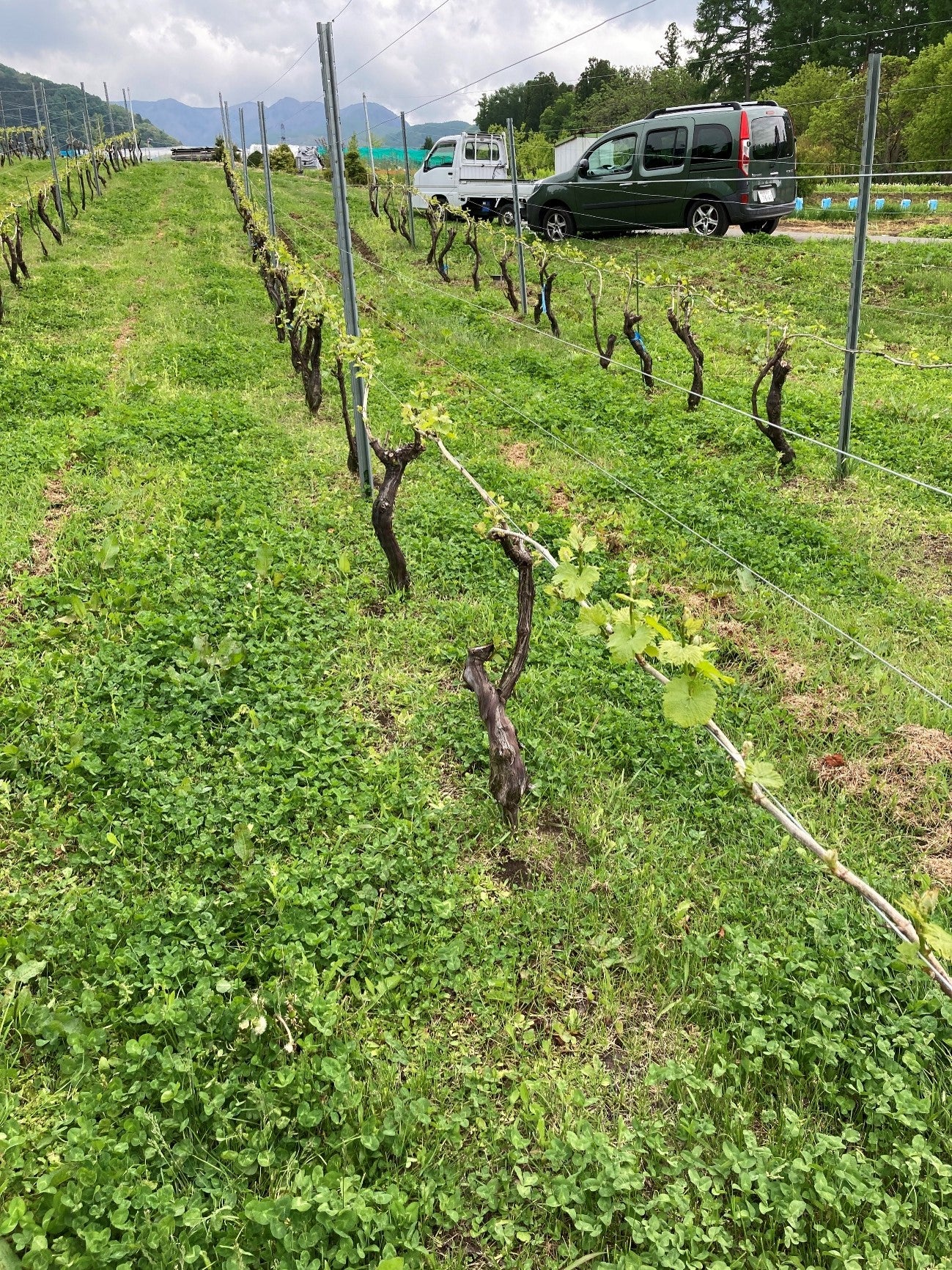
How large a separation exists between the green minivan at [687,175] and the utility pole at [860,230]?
24.7 feet

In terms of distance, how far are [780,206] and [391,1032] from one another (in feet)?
55.7

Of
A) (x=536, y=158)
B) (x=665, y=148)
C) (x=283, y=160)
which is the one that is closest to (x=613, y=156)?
(x=665, y=148)

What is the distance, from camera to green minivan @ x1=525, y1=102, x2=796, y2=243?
14.6 meters

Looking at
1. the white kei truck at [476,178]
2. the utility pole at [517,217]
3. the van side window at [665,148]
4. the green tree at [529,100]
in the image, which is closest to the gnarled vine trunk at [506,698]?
the utility pole at [517,217]

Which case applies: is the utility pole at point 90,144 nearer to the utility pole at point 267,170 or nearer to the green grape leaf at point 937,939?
the utility pole at point 267,170

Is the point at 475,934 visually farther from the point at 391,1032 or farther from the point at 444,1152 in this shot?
the point at 444,1152

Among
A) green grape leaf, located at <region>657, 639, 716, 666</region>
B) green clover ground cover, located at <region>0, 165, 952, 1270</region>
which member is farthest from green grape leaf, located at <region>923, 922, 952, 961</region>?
green clover ground cover, located at <region>0, 165, 952, 1270</region>

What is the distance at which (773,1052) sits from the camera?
9.91ft

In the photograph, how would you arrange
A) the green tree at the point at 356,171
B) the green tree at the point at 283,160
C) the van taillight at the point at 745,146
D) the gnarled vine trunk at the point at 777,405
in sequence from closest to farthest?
the gnarled vine trunk at the point at 777,405 → the van taillight at the point at 745,146 → the green tree at the point at 356,171 → the green tree at the point at 283,160

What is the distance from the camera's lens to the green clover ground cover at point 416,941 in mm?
2566

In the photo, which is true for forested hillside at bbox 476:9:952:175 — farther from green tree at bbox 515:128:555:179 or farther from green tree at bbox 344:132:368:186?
green tree at bbox 344:132:368:186

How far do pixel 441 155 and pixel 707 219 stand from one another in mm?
10572

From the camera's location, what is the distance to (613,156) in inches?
642

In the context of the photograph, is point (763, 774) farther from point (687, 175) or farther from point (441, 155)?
point (441, 155)
